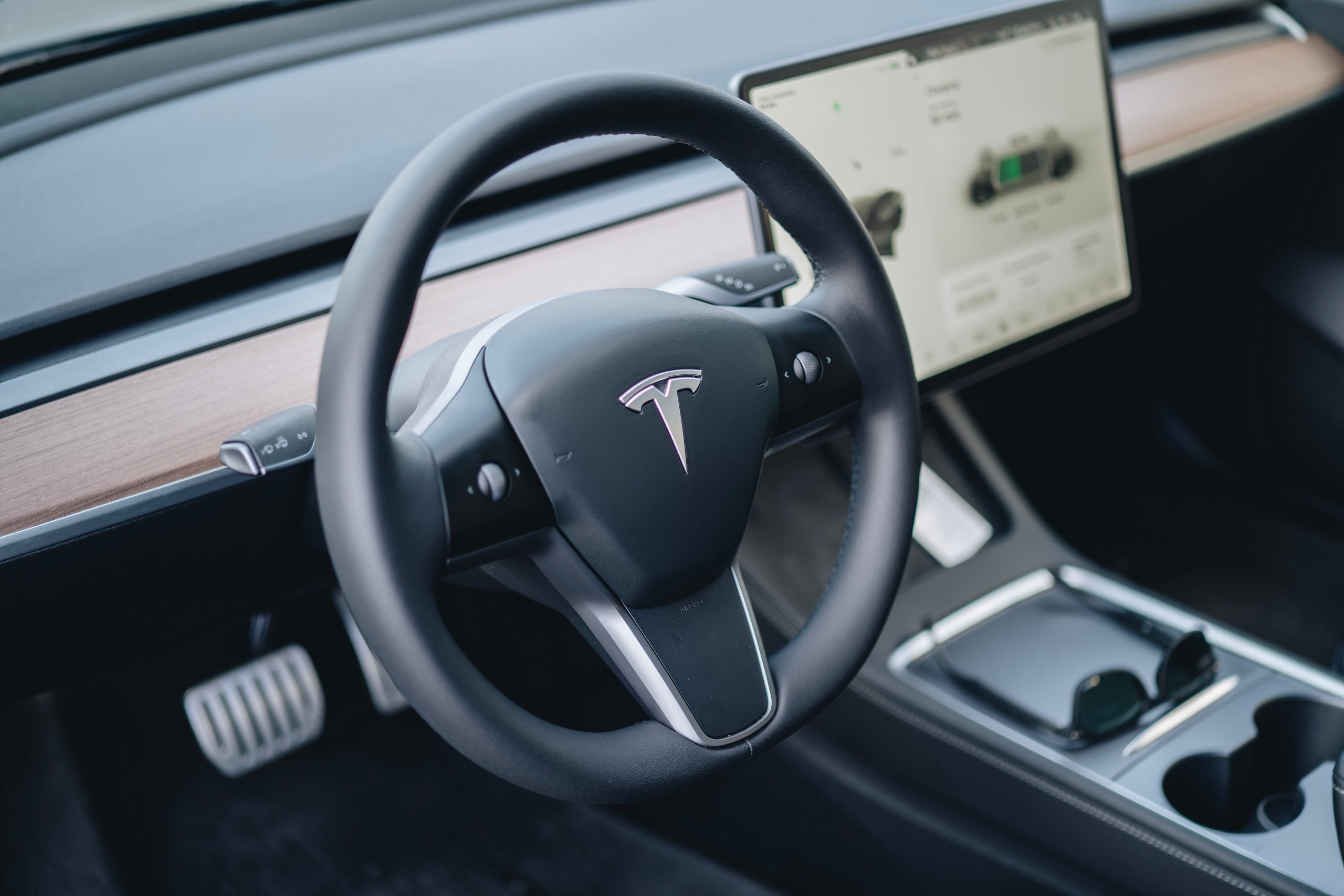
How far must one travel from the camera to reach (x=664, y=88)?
653mm

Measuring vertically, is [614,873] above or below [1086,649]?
below

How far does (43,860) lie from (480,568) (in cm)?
78

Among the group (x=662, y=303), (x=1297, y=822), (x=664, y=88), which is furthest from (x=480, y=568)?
(x=1297, y=822)

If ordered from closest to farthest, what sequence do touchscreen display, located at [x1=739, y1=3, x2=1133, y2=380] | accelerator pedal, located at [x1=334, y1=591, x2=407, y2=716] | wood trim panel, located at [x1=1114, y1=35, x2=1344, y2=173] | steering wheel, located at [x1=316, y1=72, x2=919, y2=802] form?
1. steering wheel, located at [x1=316, y1=72, x2=919, y2=802]
2. touchscreen display, located at [x1=739, y1=3, x2=1133, y2=380]
3. accelerator pedal, located at [x1=334, y1=591, x2=407, y2=716]
4. wood trim panel, located at [x1=1114, y1=35, x2=1344, y2=173]

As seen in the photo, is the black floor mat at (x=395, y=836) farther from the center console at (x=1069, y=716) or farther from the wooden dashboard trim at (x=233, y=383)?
the wooden dashboard trim at (x=233, y=383)

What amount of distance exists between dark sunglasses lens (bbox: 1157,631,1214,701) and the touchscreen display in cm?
33

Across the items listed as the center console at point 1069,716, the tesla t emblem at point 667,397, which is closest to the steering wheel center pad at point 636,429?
the tesla t emblem at point 667,397

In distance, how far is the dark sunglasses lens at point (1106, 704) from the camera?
1030 millimetres

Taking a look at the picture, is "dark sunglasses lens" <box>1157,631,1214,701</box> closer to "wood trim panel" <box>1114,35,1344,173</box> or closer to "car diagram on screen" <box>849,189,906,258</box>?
"car diagram on screen" <box>849,189,906,258</box>

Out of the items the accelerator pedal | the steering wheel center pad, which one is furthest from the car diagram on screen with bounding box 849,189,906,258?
the accelerator pedal

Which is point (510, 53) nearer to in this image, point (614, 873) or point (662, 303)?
point (662, 303)

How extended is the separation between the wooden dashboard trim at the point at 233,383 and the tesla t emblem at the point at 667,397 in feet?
0.87

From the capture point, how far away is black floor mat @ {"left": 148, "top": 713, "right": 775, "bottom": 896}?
1271 millimetres

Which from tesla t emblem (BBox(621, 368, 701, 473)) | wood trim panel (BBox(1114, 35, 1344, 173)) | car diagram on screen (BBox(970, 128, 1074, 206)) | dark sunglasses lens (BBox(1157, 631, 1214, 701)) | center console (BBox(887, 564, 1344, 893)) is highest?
tesla t emblem (BBox(621, 368, 701, 473))
